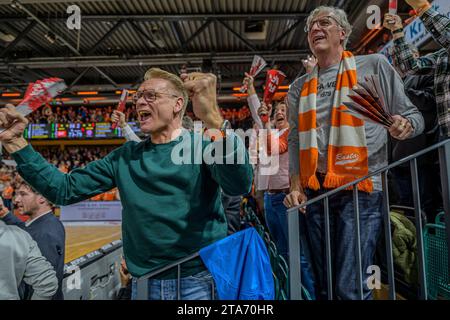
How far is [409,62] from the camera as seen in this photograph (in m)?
2.00

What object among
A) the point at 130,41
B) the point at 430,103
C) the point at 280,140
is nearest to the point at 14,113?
the point at 280,140

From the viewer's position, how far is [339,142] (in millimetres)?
1504

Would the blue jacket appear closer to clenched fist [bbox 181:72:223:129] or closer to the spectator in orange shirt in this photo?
clenched fist [bbox 181:72:223:129]

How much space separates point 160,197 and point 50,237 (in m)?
1.77

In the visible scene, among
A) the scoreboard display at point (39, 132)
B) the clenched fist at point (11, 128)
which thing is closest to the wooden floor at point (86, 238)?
the clenched fist at point (11, 128)

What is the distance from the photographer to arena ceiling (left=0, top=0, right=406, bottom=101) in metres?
5.63

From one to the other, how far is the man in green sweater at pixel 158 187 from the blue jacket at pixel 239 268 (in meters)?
0.07

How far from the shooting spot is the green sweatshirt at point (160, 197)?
1.23 meters

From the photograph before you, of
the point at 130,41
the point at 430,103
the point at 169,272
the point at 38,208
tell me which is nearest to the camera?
the point at 169,272

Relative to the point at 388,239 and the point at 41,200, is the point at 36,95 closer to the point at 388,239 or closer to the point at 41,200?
the point at 388,239

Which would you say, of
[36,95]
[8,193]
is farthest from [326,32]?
[8,193]

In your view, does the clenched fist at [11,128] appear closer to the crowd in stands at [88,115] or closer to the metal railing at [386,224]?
the metal railing at [386,224]
